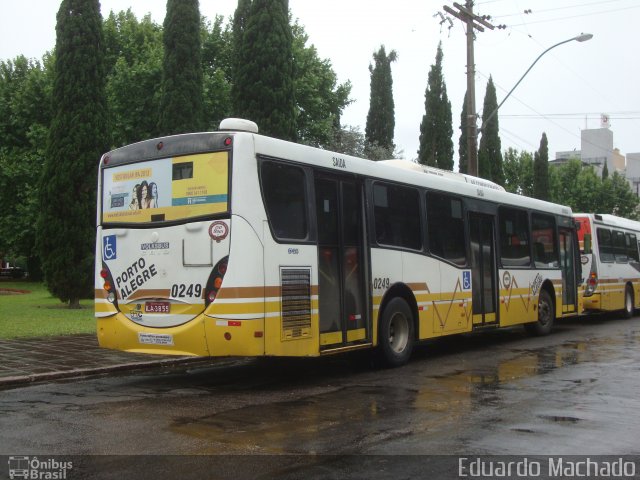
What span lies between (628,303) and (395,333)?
1439cm

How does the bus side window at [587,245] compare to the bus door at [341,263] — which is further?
the bus side window at [587,245]

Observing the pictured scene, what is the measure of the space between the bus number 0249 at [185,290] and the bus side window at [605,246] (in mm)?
15744

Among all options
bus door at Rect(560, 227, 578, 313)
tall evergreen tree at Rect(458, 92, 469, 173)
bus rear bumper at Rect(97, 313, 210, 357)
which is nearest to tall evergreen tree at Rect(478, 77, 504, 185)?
tall evergreen tree at Rect(458, 92, 469, 173)

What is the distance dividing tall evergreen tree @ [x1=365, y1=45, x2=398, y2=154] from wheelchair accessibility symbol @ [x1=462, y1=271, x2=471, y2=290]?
998 inches

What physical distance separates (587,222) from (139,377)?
1516 centimetres

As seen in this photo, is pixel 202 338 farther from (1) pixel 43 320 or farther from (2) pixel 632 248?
(2) pixel 632 248

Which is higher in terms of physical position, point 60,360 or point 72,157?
point 72,157

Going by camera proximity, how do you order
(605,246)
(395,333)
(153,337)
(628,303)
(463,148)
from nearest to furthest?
(153,337) < (395,333) < (605,246) < (628,303) < (463,148)

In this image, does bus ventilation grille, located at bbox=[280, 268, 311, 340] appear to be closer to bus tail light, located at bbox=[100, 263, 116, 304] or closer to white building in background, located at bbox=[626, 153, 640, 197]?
bus tail light, located at bbox=[100, 263, 116, 304]

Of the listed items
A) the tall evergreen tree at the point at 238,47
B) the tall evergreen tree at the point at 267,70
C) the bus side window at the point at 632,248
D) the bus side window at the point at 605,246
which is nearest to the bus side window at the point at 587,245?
the bus side window at the point at 605,246

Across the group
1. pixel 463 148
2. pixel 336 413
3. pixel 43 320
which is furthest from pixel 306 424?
pixel 463 148

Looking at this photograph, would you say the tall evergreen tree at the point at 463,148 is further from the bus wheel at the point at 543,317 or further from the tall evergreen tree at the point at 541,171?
the bus wheel at the point at 543,317

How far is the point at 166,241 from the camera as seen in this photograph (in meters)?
8.91

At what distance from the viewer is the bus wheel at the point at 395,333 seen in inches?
421
